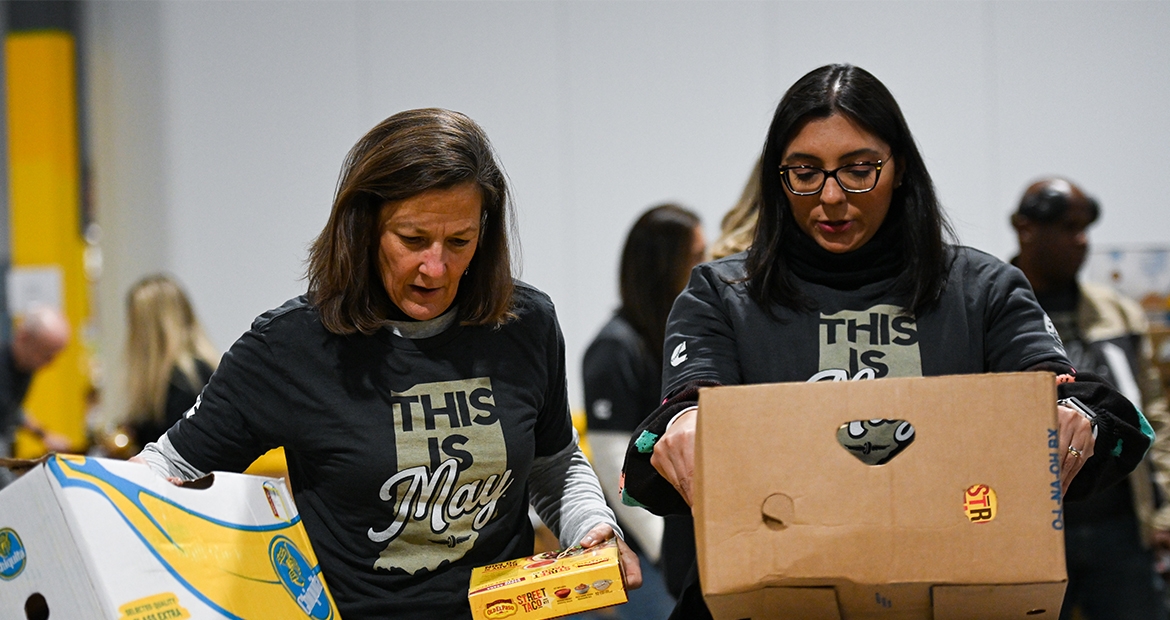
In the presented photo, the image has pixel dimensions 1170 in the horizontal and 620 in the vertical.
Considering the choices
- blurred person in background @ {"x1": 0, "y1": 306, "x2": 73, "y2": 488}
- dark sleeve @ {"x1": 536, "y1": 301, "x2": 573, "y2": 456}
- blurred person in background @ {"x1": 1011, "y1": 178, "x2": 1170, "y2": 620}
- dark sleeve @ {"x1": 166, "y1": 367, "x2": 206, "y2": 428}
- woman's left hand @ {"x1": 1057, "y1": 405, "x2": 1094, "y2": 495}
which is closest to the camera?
woman's left hand @ {"x1": 1057, "y1": 405, "x2": 1094, "y2": 495}

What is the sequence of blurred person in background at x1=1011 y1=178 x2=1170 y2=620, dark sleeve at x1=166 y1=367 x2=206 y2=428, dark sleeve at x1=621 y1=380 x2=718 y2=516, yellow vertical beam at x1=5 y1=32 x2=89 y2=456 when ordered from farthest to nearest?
yellow vertical beam at x1=5 y1=32 x2=89 y2=456 < dark sleeve at x1=166 y1=367 x2=206 y2=428 < blurred person in background at x1=1011 y1=178 x2=1170 y2=620 < dark sleeve at x1=621 y1=380 x2=718 y2=516

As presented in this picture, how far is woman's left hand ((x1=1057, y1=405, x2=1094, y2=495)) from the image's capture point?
121cm

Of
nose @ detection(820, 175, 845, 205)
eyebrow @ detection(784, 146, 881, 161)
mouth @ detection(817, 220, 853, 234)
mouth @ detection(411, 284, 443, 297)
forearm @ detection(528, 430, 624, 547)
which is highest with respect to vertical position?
eyebrow @ detection(784, 146, 881, 161)

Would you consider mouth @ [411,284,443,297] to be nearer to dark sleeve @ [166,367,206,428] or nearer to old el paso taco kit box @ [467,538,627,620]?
old el paso taco kit box @ [467,538,627,620]

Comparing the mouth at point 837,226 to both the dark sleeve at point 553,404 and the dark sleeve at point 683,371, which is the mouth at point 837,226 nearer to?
the dark sleeve at point 683,371

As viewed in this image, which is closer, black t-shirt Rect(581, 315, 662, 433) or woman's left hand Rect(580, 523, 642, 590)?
woman's left hand Rect(580, 523, 642, 590)

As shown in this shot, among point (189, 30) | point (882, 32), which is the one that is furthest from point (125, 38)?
point (882, 32)

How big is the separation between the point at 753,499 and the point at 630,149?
13.9 feet

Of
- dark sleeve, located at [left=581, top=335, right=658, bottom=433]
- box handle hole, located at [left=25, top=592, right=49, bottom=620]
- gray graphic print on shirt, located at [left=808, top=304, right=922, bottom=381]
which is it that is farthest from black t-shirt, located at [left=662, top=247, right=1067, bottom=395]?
dark sleeve, located at [left=581, top=335, right=658, bottom=433]

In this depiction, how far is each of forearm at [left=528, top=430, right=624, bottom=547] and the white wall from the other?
3382 millimetres

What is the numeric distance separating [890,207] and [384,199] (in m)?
0.70

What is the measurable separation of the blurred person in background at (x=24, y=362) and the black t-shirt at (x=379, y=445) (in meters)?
3.33

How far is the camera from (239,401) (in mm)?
1401

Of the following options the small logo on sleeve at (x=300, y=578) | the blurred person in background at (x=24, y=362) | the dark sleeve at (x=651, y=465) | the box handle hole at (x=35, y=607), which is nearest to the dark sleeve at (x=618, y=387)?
the dark sleeve at (x=651, y=465)
